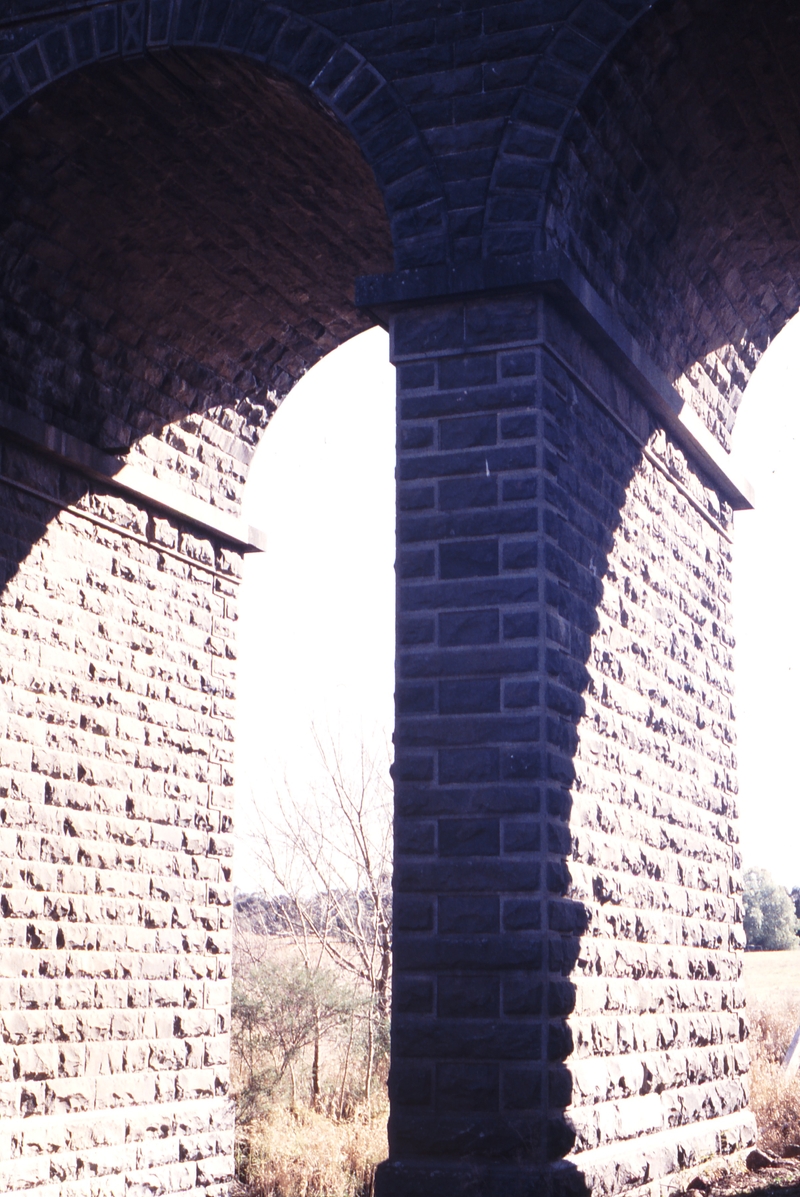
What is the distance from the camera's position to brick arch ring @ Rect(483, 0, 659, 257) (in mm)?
6922

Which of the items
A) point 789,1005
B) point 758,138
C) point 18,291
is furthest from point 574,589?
point 789,1005

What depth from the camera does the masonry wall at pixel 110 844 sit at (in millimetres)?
8758

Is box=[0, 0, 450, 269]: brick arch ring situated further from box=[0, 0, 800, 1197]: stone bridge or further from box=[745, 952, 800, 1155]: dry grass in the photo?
box=[745, 952, 800, 1155]: dry grass

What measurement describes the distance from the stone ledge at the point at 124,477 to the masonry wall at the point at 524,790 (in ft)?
10.1

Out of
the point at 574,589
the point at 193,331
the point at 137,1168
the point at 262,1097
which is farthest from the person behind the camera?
the point at 262,1097

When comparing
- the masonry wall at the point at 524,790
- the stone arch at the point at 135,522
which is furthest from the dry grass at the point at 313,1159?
the masonry wall at the point at 524,790

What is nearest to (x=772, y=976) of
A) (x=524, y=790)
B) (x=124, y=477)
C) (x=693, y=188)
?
(x=124, y=477)

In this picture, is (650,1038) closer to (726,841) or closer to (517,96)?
(726,841)

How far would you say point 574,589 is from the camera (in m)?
7.09

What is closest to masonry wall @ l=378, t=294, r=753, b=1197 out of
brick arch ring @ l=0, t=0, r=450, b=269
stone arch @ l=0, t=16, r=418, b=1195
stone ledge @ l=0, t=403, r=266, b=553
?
brick arch ring @ l=0, t=0, r=450, b=269

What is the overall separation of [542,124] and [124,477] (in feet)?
13.6

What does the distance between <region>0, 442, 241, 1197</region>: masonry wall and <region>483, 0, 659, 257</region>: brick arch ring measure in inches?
149

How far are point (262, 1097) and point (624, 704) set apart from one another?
990 centimetres

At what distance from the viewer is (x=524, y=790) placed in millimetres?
6355
